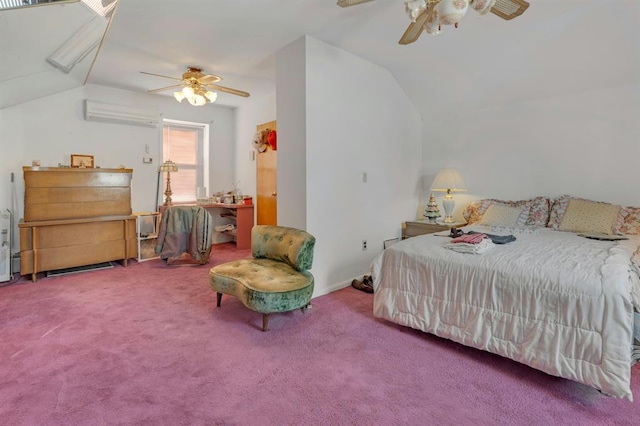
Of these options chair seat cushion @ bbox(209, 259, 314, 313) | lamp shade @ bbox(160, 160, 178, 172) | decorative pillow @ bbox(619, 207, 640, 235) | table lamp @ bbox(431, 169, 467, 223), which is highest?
lamp shade @ bbox(160, 160, 178, 172)

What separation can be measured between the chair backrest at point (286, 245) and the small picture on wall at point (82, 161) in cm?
290

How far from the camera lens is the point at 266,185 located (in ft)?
17.0

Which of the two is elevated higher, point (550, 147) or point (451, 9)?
point (451, 9)

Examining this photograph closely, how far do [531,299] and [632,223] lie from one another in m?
2.06

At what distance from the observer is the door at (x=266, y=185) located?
4992 millimetres

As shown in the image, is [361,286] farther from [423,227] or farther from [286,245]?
[423,227]

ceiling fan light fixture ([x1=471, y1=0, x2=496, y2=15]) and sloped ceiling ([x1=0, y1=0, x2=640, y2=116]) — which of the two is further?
sloped ceiling ([x1=0, y1=0, x2=640, y2=116])

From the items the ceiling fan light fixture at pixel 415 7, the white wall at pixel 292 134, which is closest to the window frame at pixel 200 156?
the white wall at pixel 292 134

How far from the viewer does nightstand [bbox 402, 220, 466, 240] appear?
397 cm

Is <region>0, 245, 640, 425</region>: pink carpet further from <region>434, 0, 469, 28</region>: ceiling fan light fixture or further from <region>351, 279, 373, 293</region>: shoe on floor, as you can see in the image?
<region>434, 0, 469, 28</region>: ceiling fan light fixture

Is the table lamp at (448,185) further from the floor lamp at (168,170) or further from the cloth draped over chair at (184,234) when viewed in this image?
the floor lamp at (168,170)

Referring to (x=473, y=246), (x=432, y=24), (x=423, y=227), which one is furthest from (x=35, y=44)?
(x=423, y=227)

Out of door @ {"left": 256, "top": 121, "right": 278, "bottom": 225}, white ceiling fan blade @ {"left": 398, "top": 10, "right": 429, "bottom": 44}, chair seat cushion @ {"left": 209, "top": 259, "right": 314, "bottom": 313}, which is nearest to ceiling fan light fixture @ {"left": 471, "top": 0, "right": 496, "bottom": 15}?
white ceiling fan blade @ {"left": 398, "top": 10, "right": 429, "bottom": 44}

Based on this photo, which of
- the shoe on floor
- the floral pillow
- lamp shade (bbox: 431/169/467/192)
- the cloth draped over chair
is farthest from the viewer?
the cloth draped over chair
